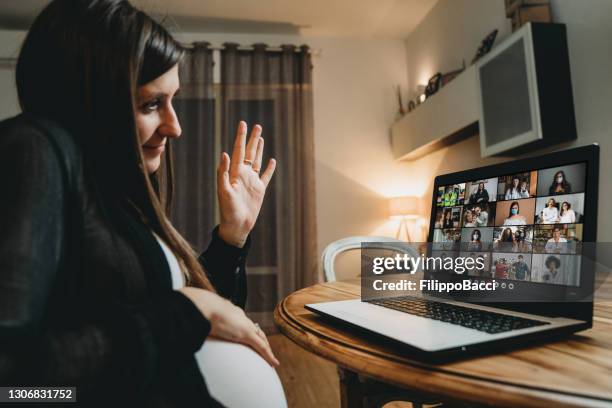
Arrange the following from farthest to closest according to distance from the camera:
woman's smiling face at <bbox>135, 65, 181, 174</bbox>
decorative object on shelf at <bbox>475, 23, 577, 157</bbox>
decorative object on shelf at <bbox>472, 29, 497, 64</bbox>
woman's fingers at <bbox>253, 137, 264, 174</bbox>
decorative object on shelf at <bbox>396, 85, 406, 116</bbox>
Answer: decorative object on shelf at <bbox>396, 85, 406, 116</bbox>, decorative object on shelf at <bbox>472, 29, 497, 64</bbox>, decorative object on shelf at <bbox>475, 23, 577, 157</bbox>, woman's fingers at <bbox>253, 137, 264, 174</bbox>, woman's smiling face at <bbox>135, 65, 181, 174</bbox>

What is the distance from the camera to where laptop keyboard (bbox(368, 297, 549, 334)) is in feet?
1.78

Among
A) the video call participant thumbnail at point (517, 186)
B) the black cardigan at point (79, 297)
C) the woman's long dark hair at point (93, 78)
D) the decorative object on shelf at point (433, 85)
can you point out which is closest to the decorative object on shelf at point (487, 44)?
the decorative object on shelf at point (433, 85)

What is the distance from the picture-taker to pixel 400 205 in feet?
11.6

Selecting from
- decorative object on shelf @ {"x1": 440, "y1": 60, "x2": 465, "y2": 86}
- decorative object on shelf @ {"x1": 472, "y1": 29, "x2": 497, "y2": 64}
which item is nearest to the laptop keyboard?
decorative object on shelf @ {"x1": 472, "y1": 29, "x2": 497, "y2": 64}

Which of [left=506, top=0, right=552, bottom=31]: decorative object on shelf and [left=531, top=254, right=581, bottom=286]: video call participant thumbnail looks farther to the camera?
[left=506, top=0, right=552, bottom=31]: decorative object on shelf

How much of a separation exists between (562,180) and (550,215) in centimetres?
6

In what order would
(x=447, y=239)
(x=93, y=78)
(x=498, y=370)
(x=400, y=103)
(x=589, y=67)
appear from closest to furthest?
(x=498, y=370) → (x=93, y=78) → (x=447, y=239) → (x=589, y=67) → (x=400, y=103)

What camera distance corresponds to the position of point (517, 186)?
0.70 meters

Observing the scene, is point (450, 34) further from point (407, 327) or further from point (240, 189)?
point (407, 327)

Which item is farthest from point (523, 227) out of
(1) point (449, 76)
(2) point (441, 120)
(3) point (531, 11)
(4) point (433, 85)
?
(4) point (433, 85)

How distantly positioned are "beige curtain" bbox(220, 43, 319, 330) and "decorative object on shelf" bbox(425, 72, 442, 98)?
1.08 m

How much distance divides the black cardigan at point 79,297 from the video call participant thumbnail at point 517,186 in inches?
22.2

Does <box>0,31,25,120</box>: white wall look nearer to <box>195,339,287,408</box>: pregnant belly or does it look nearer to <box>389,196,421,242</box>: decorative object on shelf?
<box>389,196,421,242</box>: decorative object on shelf

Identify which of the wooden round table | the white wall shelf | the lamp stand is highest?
the white wall shelf
